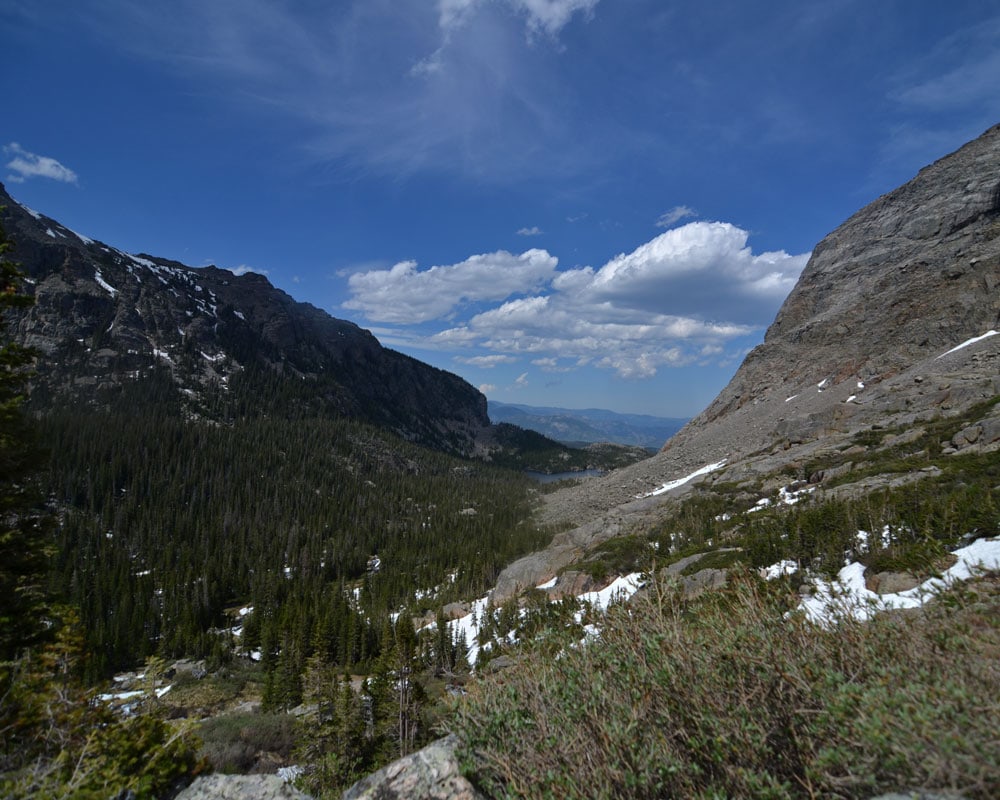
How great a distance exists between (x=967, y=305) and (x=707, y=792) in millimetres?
74471

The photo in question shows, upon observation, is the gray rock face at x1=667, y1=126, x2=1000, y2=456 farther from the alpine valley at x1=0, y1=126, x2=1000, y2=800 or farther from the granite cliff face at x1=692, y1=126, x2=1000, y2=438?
the alpine valley at x1=0, y1=126, x2=1000, y2=800

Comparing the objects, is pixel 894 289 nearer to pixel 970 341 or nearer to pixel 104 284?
pixel 970 341

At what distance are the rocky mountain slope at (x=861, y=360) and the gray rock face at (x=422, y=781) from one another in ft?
96.5

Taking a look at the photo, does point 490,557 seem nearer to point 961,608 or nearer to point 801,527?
point 801,527

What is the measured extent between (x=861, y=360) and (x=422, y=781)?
253 feet

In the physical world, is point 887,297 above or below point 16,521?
above

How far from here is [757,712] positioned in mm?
4180

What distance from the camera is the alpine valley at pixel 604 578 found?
160 inches

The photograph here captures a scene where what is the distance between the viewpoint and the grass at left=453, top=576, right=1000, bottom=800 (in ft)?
10.2

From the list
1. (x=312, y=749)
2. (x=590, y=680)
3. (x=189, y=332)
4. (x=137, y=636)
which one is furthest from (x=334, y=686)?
(x=189, y=332)

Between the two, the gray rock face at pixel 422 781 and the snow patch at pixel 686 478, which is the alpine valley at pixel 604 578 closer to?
the gray rock face at pixel 422 781

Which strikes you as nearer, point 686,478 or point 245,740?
point 245,740

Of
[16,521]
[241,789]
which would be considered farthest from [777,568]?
[16,521]

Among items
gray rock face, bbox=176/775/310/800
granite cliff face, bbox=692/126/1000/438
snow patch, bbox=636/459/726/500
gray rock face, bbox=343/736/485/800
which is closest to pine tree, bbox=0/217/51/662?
gray rock face, bbox=176/775/310/800
